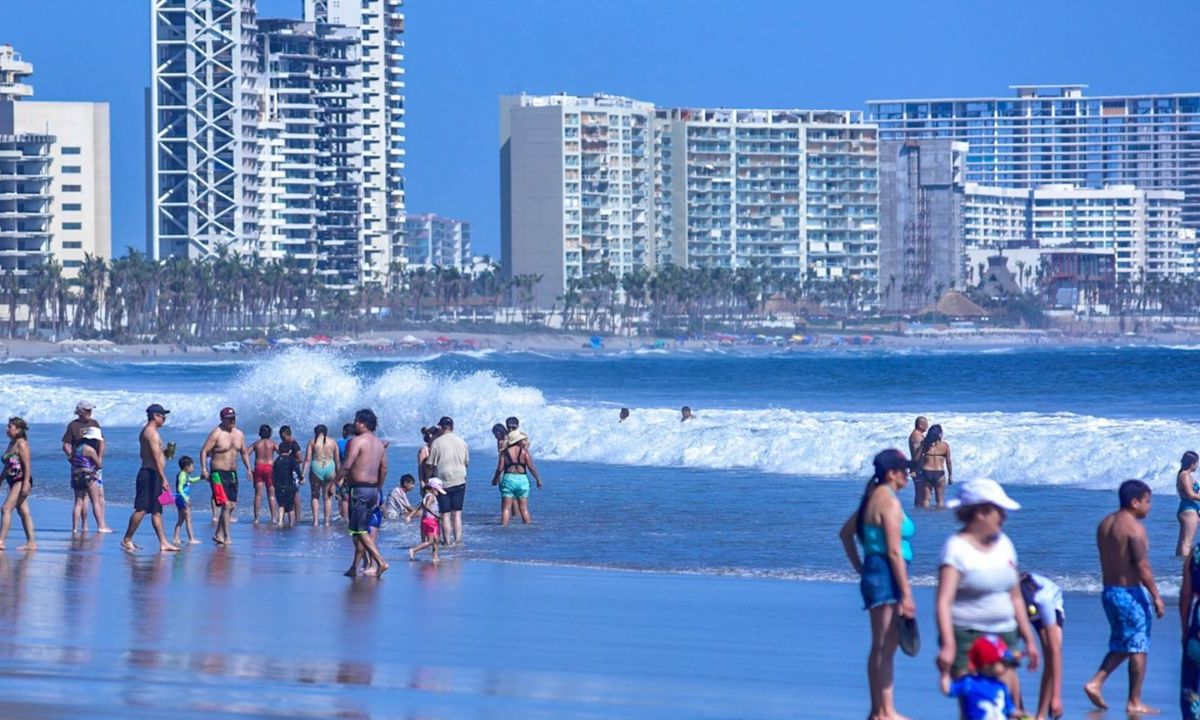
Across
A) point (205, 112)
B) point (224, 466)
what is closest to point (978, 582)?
point (224, 466)

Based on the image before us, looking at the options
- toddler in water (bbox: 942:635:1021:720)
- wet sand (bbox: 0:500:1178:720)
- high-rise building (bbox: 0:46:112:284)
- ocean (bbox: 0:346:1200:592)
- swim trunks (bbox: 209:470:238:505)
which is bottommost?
ocean (bbox: 0:346:1200:592)

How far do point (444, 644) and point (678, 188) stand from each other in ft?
605

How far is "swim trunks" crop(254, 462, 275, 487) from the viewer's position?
67.3 ft

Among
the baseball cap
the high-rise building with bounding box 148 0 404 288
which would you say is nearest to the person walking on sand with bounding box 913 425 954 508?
the baseball cap

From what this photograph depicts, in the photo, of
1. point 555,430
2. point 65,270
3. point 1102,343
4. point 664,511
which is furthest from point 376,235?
point 664,511

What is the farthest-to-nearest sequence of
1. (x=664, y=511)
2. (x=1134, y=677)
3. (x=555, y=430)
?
(x=555, y=430) → (x=664, y=511) → (x=1134, y=677)

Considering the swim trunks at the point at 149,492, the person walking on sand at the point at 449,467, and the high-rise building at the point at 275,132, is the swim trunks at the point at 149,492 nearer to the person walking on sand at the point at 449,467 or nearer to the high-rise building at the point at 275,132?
the person walking on sand at the point at 449,467

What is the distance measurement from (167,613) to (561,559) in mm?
5021

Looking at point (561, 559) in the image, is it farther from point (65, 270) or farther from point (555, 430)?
point (65, 270)

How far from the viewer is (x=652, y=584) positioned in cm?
1457

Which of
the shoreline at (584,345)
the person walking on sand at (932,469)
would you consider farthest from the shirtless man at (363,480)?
the shoreline at (584,345)

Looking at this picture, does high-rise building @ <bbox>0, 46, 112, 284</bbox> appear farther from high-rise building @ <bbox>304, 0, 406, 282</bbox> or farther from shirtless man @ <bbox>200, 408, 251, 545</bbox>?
shirtless man @ <bbox>200, 408, 251, 545</bbox>

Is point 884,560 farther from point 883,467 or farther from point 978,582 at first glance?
point 978,582

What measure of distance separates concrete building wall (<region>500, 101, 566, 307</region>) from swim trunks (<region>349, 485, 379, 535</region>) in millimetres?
164949
